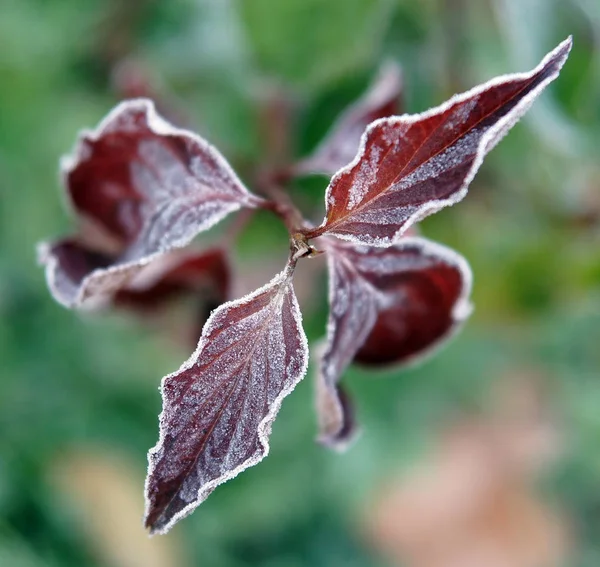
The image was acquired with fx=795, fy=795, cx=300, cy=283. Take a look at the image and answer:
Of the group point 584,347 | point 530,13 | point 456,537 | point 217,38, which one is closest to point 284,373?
point 530,13

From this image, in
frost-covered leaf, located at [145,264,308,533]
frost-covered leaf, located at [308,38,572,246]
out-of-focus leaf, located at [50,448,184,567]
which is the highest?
frost-covered leaf, located at [308,38,572,246]

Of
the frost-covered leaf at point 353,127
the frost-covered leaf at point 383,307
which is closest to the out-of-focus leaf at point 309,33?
the frost-covered leaf at point 353,127

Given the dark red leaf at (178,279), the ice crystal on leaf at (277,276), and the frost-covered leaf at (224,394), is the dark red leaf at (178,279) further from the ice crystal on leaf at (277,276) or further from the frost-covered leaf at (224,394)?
the frost-covered leaf at (224,394)

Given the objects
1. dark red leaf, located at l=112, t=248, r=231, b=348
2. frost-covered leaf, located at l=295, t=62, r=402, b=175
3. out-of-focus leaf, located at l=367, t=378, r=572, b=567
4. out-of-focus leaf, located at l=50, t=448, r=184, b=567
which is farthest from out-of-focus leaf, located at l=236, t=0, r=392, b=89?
out-of-focus leaf, located at l=367, t=378, r=572, b=567

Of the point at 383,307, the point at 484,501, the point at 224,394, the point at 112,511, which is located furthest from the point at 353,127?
the point at 484,501

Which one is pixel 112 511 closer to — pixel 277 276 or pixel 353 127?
pixel 353 127

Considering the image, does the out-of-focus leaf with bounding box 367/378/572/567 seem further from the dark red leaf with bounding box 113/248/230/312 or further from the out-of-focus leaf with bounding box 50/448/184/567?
the dark red leaf with bounding box 113/248/230/312
